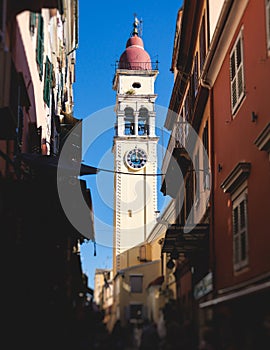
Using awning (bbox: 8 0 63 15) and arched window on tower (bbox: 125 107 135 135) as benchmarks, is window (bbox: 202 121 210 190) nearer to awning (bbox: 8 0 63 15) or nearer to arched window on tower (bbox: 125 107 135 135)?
awning (bbox: 8 0 63 15)

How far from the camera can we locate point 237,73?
52.0ft

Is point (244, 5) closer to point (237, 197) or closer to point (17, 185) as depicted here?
point (237, 197)

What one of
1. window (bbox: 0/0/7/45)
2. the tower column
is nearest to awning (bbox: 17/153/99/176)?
window (bbox: 0/0/7/45)

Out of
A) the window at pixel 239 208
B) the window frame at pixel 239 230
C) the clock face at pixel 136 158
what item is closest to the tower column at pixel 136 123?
the clock face at pixel 136 158

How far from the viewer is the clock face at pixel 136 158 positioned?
66.2 meters

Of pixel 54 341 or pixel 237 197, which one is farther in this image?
pixel 237 197

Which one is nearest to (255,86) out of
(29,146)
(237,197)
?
(237,197)

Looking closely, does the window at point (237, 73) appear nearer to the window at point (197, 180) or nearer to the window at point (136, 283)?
the window at point (136, 283)

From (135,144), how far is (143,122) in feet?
7.71

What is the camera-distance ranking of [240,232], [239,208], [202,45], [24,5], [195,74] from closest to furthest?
[24,5] → [240,232] → [239,208] → [202,45] → [195,74]

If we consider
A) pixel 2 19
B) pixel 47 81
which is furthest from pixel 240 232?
pixel 47 81

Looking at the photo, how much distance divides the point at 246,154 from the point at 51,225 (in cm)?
408

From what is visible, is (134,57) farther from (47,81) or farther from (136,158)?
(47,81)

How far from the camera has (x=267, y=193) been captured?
1288cm
